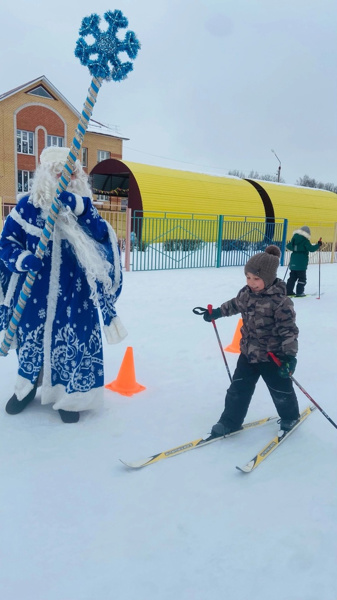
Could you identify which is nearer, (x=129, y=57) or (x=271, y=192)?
(x=129, y=57)

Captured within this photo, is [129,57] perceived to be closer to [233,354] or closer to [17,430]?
[17,430]

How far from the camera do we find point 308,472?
265cm

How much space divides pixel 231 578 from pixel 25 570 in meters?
0.83

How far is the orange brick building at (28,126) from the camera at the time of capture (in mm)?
26562

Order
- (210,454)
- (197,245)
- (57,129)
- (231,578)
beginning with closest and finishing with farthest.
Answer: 1. (231,578)
2. (210,454)
3. (197,245)
4. (57,129)

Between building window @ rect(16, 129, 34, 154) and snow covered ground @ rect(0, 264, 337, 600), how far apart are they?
86.8 feet

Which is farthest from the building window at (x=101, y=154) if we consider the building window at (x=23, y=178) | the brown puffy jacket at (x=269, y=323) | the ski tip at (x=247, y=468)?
the ski tip at (x=247, y=468)

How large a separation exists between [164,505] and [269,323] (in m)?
1.24

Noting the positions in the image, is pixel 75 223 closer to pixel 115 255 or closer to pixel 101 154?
pixel 115 255

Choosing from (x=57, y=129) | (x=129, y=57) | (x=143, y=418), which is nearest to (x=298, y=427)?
(x=143, y=418)

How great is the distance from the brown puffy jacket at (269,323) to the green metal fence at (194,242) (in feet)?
32.2

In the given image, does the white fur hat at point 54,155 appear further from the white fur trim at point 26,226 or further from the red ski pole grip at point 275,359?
the red ski pole grip at point 275,359

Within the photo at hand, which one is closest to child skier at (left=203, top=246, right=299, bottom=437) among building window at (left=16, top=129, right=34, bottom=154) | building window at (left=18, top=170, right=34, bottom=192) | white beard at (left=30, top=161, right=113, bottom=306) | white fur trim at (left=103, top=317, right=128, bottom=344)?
white fur trim at (left=103, top=317, right=128, bottom=344)

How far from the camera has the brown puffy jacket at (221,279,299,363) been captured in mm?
2828
